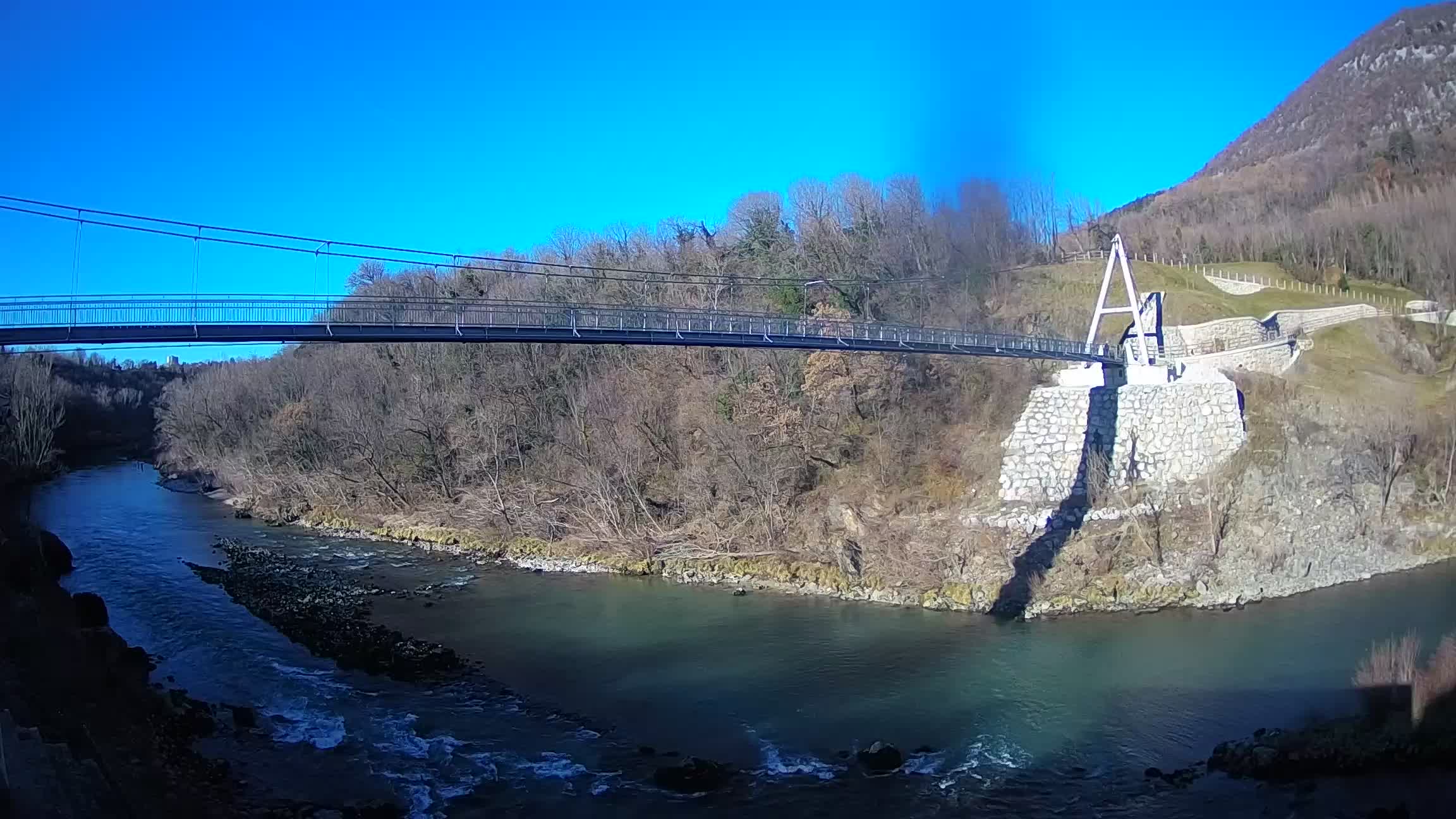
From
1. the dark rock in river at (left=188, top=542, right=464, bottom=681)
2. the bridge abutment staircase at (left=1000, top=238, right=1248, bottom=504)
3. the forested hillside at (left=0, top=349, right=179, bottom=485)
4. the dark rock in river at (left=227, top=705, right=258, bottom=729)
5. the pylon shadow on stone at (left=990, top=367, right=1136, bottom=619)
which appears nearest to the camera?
the dark rock in river at (left=227, top=705, right=258, bottom=729)

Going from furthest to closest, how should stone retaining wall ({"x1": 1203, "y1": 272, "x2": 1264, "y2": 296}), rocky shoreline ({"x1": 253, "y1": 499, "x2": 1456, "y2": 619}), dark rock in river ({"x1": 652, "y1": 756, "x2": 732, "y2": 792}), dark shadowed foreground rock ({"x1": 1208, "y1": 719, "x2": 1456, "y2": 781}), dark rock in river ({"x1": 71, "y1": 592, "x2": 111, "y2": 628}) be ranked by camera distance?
1. stone retaining wall ({"x1": 1203, "y1": 272, "x2": 1264, "y2": 296})
2. rocky shoreline ({"x1": 253, "y1": 499, "x2": 1456, "y2": 619})
3. dark rock in river ({"x1": 71, "y1": 592, "x2": 111, "y2": 628})
4. dark rock in river ({"x1": 652, "y1": 756, "x2": 732, "y2": 792})
5. dark shadowed foreground rock ({"x1": 1208, "y1": 719, "x2": 1456, "y2": 781})

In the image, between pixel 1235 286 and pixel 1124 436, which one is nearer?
pixel 1124 436

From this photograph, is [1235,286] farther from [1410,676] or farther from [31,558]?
[31,558]

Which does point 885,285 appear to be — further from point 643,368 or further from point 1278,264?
point 1278,264

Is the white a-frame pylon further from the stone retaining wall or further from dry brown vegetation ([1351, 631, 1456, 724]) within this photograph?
the stone retaining wall

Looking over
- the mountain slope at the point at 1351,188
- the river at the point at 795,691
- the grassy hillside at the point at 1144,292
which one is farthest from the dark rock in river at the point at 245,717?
the mountain slope at the point at 1351,188

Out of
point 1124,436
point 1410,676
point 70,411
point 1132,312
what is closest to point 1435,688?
point 1410,676

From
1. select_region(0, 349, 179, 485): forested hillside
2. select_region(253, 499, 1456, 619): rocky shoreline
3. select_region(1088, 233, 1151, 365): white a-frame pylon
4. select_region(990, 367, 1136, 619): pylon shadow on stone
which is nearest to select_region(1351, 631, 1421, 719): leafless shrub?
select_region(253, 499, 1456, 619): rocky shoreline
